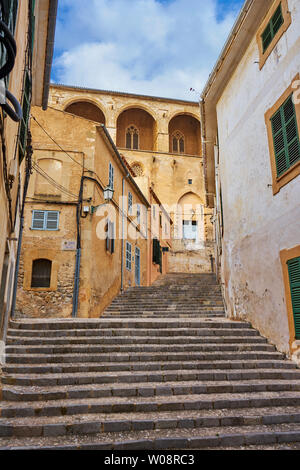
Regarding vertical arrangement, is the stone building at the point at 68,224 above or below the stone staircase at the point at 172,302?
above

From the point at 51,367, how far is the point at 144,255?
14902 mm

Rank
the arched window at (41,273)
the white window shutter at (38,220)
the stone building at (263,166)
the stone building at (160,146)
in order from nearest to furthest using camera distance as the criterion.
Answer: the stone building at (263,166) < the arched window at (41,273) < the white window shutter at (38,220) < the stone building at (160,146)

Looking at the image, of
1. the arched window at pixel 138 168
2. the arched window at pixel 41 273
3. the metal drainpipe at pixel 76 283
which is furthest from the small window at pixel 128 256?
the arched window at pixel 138 168

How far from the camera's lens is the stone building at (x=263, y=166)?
23.2ft

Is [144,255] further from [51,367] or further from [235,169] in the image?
[51,367]

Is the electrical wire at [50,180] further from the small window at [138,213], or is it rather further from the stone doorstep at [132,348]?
the stone doorstep at [132,348]

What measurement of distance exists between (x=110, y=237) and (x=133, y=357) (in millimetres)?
8673

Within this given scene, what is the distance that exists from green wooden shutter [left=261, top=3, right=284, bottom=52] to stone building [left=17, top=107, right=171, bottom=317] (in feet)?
22.6

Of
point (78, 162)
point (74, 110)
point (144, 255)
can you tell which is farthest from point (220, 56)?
point (74, 110)

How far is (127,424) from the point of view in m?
4.54

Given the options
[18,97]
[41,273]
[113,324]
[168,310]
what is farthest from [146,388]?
[41,273]

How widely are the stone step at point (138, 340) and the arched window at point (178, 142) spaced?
2972cm

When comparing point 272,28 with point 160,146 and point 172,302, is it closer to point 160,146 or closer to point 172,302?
point 172,302
